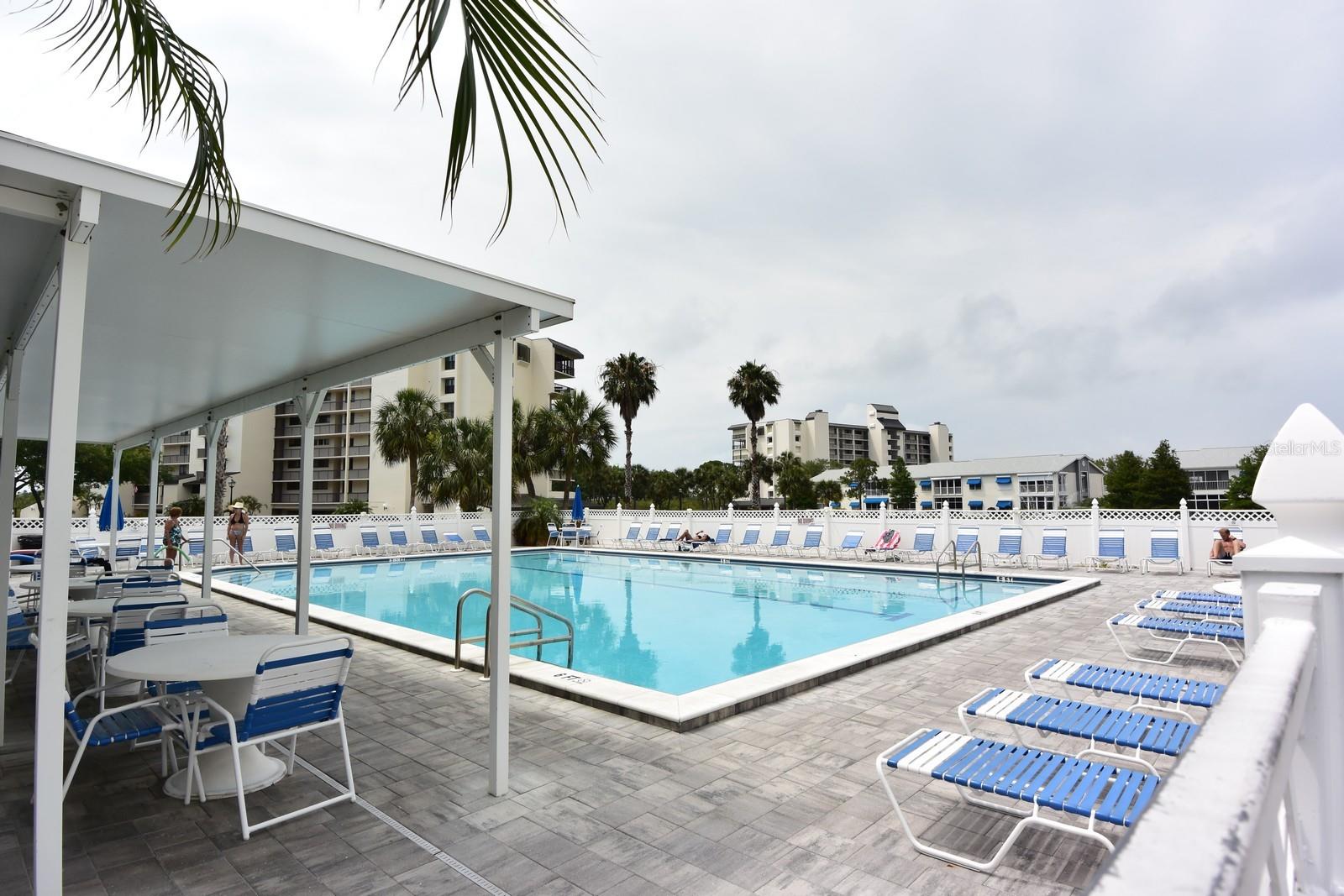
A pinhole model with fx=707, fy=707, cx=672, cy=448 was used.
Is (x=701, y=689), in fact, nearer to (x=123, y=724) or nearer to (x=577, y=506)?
(x=123, y=724)

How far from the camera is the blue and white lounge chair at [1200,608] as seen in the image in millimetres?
7023

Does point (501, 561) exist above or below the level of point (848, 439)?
below

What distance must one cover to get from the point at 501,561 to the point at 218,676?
1.47m

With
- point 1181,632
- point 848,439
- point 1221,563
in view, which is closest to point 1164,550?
point 1221,563

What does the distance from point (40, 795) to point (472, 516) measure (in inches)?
868

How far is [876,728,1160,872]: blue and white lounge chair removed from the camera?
9.33 feet

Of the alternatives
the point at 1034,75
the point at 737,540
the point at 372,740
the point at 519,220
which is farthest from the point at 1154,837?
the point at 737,540

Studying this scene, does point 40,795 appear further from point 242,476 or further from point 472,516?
point 242,476

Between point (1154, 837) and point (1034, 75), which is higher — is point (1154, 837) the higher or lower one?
the lower one

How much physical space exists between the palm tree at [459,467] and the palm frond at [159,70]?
23854mm

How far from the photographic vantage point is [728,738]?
468cm

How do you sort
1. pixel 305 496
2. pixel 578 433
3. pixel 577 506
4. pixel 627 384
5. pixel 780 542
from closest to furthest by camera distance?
pixel 305 496 < pixel 780 542 < pixel 577 506 < pixel 578 433 < pixel 627 384

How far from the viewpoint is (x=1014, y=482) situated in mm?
64688

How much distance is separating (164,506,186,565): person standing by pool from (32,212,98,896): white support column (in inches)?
541
